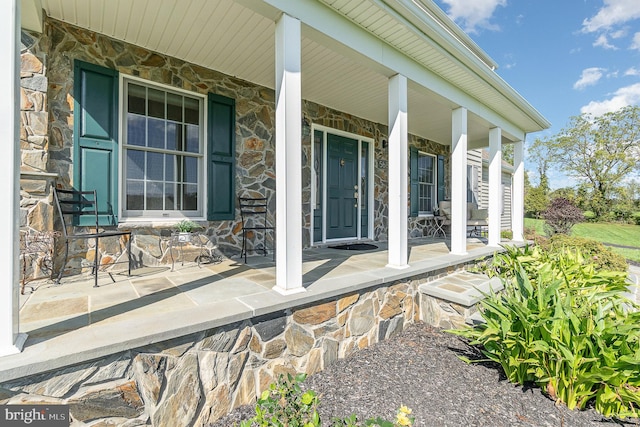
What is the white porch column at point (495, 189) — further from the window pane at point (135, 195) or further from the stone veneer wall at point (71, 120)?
the window pane at point (135, 195)

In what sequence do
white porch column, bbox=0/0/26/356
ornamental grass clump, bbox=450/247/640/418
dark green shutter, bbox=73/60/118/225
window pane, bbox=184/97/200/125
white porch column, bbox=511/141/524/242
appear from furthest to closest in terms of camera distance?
white porch column, bbox=511/141/524/242, window pane, bbox=184/97/200/125, dark green shutter, bbox=73/60/118/225, ornamental grass clump, bbox=450/247/640/418, white porch column, bbox=0/0/26/356

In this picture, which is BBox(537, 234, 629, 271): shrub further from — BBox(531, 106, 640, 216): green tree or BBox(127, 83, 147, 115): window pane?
BBox(531, 106, 640, 216): green tree

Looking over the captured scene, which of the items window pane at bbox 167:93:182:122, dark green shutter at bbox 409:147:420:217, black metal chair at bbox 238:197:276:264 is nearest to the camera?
window pane at bbox 167:93:182:122

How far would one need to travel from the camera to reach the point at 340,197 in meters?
5.50

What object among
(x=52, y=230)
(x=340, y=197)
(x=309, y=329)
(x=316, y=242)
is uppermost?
(x=340, y=197)

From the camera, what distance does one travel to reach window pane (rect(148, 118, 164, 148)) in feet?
11.3

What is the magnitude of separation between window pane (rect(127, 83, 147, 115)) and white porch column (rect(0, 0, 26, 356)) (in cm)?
204

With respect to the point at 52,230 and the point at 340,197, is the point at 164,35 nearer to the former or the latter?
the point at 52,230

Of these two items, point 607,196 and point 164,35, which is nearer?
point 164,35

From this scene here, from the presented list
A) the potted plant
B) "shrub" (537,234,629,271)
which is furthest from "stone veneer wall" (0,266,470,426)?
"shrub" (537,234,629,271)

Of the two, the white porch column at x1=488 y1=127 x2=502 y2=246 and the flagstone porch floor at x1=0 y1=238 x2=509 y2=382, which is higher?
the white porch column at x1=488 y1=127 x2=502 y2=246

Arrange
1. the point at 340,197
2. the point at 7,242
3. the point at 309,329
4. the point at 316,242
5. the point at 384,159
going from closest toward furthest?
the point at 7,242 < the point at 309,329 < the point at 316,242 < the point at 340,197 < the point at 384,159

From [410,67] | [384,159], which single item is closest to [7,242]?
[410,67]

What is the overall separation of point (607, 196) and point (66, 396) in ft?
78.1
